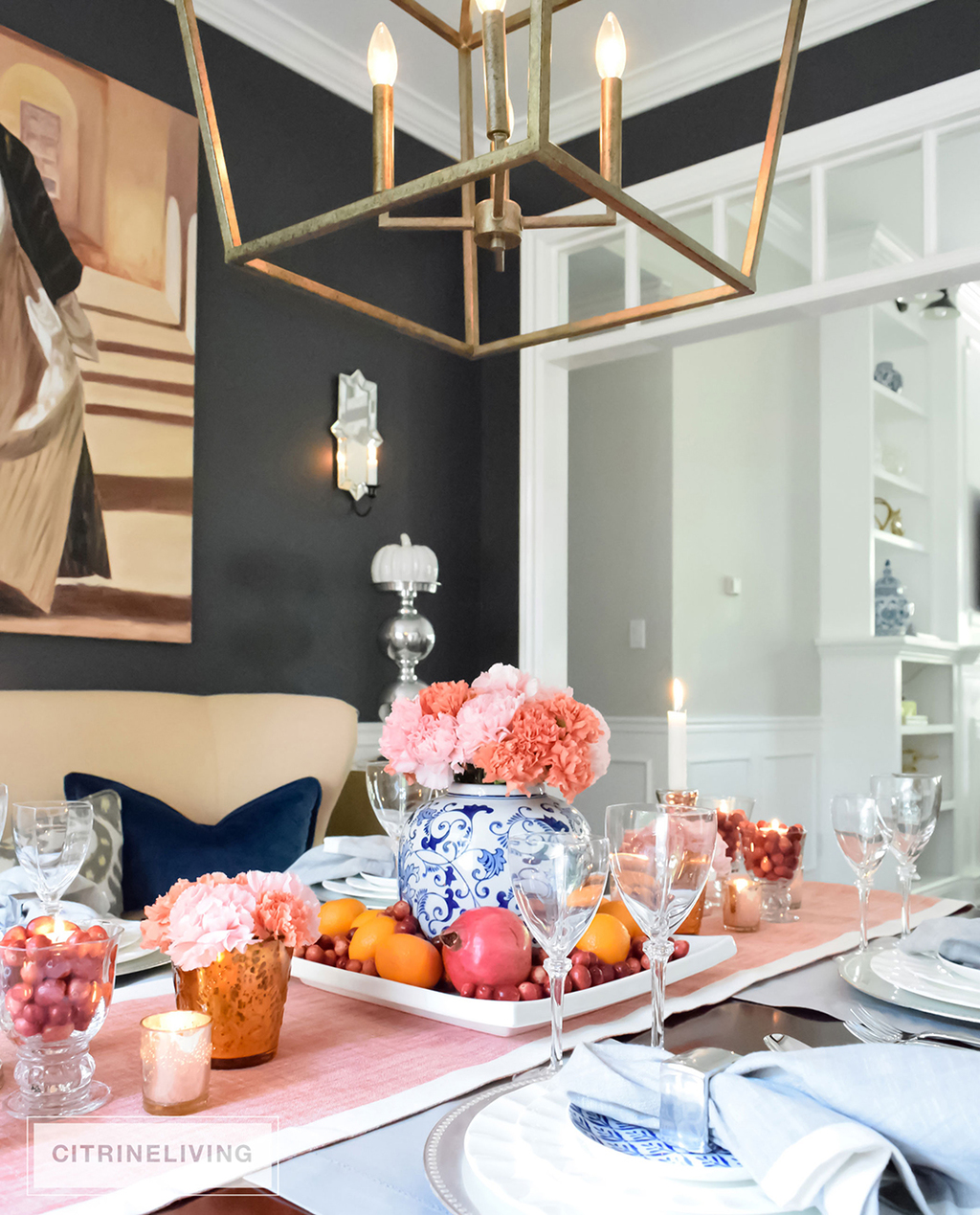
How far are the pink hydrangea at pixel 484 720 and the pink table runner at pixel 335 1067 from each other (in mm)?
269

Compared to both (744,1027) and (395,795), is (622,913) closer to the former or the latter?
(744,1027)

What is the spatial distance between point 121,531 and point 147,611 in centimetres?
22

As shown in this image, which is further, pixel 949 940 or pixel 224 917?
pixel 949 940

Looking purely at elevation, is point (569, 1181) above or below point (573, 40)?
below

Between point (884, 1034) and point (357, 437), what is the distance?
2.82 m

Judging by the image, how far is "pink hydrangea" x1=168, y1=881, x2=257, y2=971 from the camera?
84 cm

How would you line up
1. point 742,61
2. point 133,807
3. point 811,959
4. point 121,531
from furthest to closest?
point 742,61
point 121,531
point 133,807
point 811,959

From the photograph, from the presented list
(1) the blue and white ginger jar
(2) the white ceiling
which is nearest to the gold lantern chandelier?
(2) the white ceiling

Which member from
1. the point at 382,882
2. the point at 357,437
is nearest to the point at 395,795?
the point at 382,882

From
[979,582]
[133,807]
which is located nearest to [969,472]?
[979,582]

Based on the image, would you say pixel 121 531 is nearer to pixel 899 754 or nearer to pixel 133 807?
pixel 133 807

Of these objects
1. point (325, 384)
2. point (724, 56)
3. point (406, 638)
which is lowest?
point (406, 638)

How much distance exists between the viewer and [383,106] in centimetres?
110

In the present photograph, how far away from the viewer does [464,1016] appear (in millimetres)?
935
